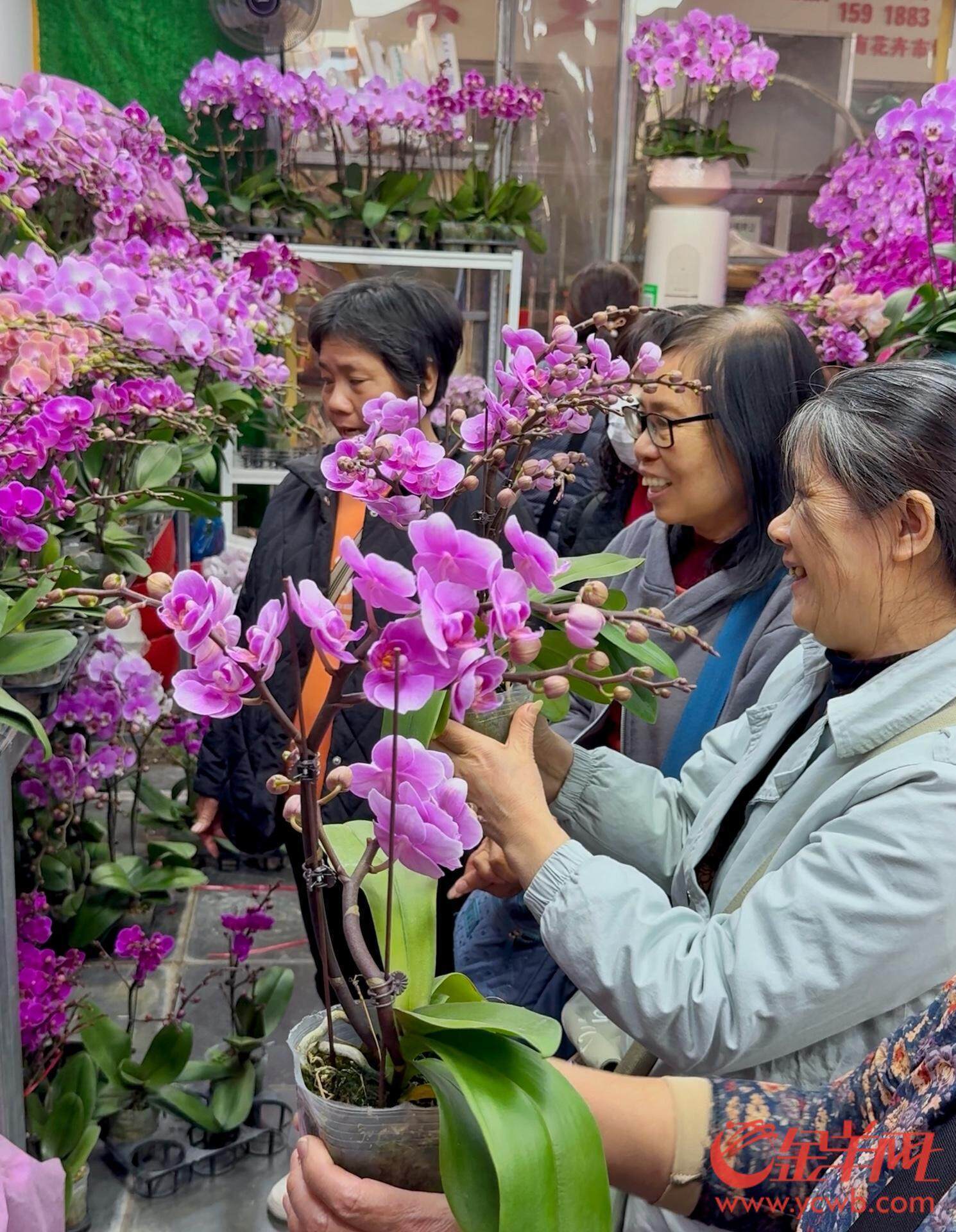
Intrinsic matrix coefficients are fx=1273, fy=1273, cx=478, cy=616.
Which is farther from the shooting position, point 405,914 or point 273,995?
point 273,995

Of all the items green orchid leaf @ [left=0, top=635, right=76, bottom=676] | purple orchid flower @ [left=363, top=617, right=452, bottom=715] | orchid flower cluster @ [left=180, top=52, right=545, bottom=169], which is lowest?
green orchid leaf @ [left=0, top=635, right=76, bottom=676]

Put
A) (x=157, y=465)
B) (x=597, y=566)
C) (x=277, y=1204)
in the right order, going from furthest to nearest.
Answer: (x=277, y=1204) < (x=157, y=465) < (x=597, y=566)

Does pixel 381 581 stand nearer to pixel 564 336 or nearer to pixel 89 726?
pixel 564 336

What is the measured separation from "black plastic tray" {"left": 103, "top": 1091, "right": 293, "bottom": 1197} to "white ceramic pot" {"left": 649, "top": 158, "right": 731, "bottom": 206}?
312 cm

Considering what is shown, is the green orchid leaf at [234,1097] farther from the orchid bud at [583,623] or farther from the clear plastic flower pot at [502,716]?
the orchid bud at [583,623]

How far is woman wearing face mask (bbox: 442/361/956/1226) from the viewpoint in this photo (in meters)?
0.98

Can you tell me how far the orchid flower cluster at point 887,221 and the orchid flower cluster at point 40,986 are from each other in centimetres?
158

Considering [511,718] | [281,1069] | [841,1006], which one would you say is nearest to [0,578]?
[511,718]

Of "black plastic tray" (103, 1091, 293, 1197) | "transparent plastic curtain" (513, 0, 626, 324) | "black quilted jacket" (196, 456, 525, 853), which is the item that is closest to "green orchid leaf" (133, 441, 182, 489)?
"black quilted jacket" (196, 456, 525, 853)

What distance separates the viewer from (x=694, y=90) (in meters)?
4.41

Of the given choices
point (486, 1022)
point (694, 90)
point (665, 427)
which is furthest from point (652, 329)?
point (694, 90)

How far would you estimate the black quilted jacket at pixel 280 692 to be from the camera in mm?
2010

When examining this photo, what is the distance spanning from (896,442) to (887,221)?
1162mm

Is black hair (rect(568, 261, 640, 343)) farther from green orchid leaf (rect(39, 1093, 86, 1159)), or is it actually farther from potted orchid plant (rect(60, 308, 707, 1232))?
potted orchid plant (rect(60, 308, 707, 1232))
